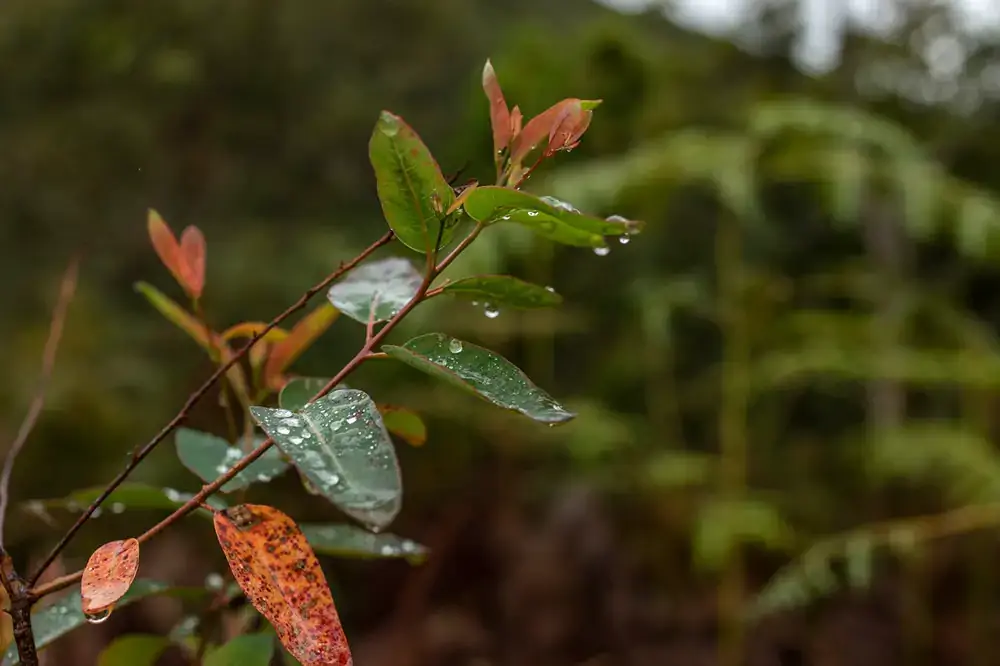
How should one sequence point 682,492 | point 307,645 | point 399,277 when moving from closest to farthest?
point 307,645 < point 399,277 < point 682,492

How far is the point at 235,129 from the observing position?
264cm

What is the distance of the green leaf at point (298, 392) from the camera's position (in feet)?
0.97

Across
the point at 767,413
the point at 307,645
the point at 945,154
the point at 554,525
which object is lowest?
the point at 767,413

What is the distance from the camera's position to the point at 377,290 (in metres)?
0.37

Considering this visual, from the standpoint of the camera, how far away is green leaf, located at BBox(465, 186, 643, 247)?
26 cm

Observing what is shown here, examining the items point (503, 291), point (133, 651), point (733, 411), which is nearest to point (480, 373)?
point (503, 291)

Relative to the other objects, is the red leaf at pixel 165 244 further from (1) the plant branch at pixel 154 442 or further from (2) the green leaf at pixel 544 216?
(2) the green leaf at pixel 544 216

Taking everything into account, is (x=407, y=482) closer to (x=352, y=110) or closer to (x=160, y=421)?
(x=160, y=421)

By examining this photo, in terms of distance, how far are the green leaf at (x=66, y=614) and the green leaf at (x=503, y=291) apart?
8.7 inches

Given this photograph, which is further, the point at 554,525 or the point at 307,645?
the point at 554,525

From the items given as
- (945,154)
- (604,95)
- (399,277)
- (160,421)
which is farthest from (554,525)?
(945,154)

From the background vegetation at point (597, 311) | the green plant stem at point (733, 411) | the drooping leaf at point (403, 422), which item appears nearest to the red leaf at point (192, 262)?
the drooping leaf at point (403, 422)

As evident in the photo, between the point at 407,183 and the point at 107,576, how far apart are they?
18 cm

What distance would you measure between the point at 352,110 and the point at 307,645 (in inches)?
103
